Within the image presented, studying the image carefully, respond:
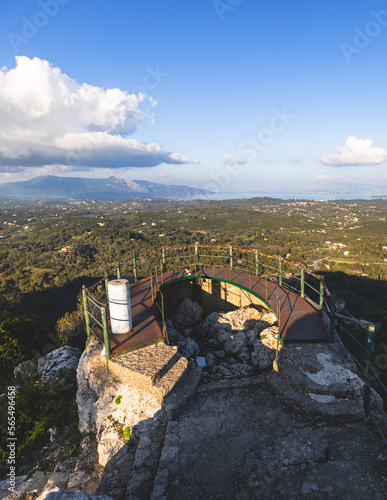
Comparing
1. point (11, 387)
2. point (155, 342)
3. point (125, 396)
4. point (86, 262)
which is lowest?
point (86, 262)

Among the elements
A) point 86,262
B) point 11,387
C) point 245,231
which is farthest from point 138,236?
point 11,387

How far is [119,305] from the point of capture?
6.36 metres

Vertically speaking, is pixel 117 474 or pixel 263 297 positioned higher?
pixel 263 297

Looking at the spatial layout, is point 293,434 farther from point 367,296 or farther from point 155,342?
point 367,296

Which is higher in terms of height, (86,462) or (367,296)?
(86,462)

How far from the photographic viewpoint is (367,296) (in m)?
33.3

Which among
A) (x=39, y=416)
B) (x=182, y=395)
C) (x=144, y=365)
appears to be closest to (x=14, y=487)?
(x=39, y=416)

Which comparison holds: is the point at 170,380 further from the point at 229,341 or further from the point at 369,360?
the point at 369,360

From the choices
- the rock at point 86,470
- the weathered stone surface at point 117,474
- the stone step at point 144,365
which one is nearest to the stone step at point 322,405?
the stone step at point 144,365

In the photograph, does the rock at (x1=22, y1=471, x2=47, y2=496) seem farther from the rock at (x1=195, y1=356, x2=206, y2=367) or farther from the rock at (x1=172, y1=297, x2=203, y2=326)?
the rock at (x1=172, y1=297, x2=203, y2=326)

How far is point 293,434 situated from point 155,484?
2.12 metres

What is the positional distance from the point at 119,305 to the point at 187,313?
402cm

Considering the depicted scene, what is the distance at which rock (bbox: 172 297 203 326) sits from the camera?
9.75 m

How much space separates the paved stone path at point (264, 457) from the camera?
3217 mm
